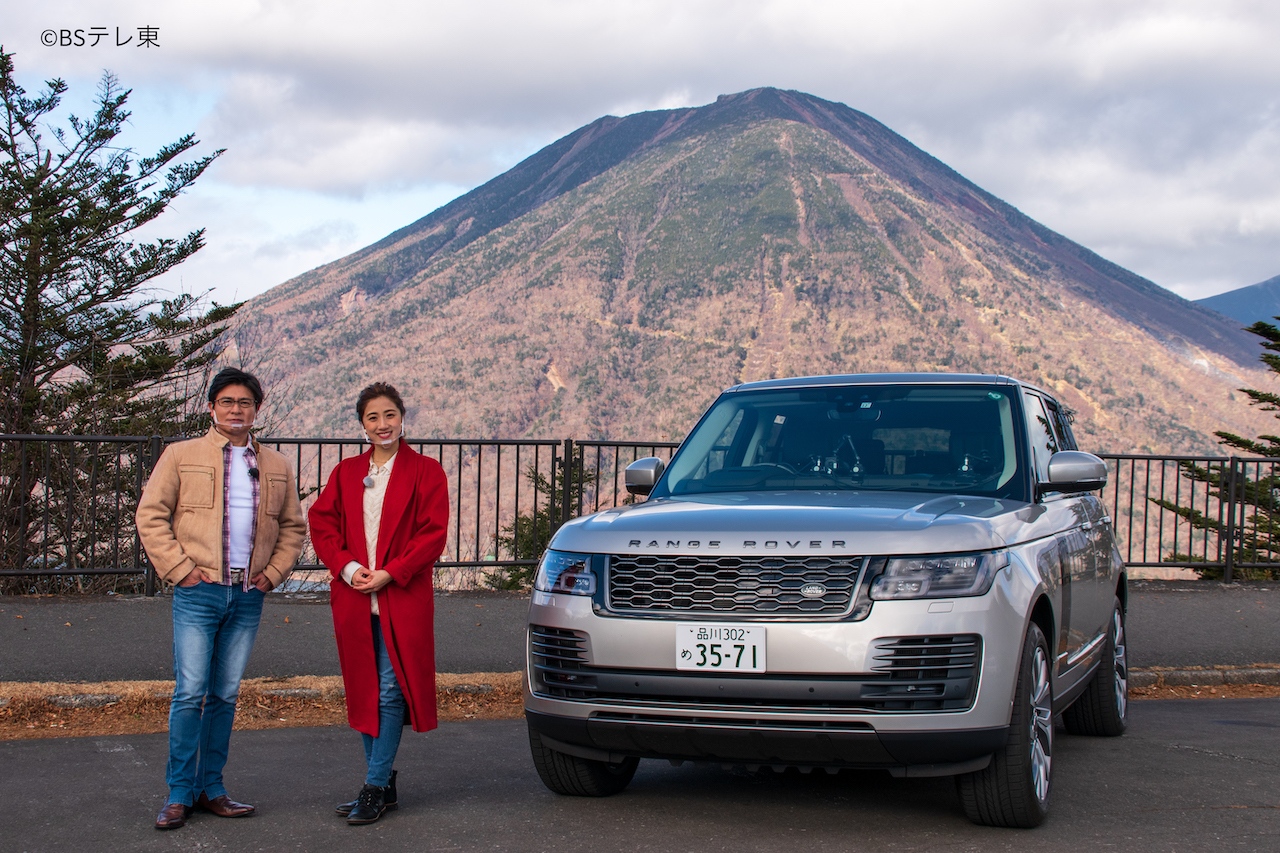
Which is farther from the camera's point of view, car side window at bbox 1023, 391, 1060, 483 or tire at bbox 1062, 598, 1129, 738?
tire at bbox 1062, 598, 1129, 738

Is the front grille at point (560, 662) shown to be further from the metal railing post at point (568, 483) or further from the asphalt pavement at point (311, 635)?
the metal railing post at point (568, 483)

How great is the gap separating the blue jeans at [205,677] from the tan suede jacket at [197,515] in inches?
4.7

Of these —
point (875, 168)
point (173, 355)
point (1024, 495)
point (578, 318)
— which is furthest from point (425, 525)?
point (875, 168)

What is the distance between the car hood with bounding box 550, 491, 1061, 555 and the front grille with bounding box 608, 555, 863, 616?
0.05 meters

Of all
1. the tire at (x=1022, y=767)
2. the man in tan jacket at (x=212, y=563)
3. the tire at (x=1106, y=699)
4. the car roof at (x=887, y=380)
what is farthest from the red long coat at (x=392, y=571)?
the tire at (x=1106, y=699)

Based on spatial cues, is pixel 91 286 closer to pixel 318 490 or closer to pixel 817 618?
pixel 318 490

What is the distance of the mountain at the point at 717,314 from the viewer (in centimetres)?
13475

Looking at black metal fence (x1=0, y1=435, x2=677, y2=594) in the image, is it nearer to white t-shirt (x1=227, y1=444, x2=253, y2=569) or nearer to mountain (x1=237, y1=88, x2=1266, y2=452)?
white t-shirt (x1=227, y1=444, x2=253, y2=569)

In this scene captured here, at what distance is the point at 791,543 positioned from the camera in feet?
14.0

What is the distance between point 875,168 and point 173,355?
582 ft

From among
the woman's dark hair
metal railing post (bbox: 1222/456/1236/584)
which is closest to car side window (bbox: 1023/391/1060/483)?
the woman's dark hair

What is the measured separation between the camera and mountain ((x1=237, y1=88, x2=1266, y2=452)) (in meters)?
135

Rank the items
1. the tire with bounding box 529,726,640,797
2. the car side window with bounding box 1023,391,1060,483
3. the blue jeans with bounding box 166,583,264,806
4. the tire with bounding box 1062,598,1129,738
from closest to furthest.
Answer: the blue jeans with bounding box 166,583,264,806, the tire with bounding box 529,726,640,797, the car side window with bounding box 1023,391,1060,483, the tire with bounding box 1062,598,1129,738

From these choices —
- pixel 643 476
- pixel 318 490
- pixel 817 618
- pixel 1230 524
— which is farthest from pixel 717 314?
pixel 817 618
